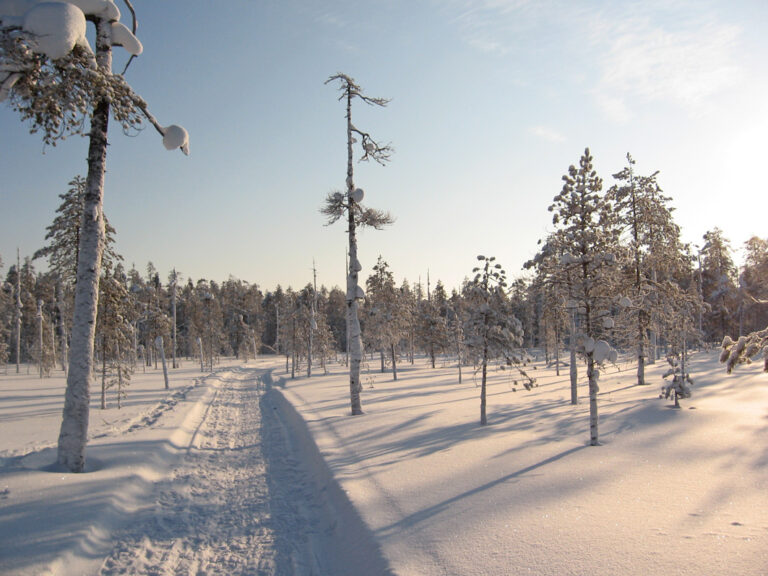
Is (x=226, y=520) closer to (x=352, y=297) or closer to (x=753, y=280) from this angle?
(x=352, y=297)

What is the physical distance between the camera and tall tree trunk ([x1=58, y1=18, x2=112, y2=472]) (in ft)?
25.7

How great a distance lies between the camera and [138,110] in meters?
8.04

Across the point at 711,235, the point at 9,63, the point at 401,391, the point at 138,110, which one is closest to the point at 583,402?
the point at 401,391

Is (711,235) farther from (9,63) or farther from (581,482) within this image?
(9,63)

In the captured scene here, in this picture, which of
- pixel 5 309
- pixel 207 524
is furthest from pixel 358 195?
pixel 5 309

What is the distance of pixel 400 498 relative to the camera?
7125 mm

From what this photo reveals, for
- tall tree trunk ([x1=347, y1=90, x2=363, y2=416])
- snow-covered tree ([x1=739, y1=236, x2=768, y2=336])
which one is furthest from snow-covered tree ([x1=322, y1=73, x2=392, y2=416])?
snow-covered tree ([x1=739, y1=236, x2=768, y2=336])

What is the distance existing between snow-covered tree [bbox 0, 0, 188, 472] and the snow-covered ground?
1755 mm

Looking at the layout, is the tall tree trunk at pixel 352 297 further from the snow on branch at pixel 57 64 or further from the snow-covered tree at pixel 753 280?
the snow-covered tree at pixel 753 280

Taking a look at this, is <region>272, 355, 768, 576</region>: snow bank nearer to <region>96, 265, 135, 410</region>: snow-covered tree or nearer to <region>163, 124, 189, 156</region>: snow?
<region>163, 124, 189, 156</region>: snow

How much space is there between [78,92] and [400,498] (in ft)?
28.6

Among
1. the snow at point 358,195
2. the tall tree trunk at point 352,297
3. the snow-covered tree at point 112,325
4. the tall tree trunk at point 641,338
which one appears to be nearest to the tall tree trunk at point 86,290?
the tall tree trunk at point 352,297

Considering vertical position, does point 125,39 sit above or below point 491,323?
above

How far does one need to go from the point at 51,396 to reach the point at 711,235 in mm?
60341
